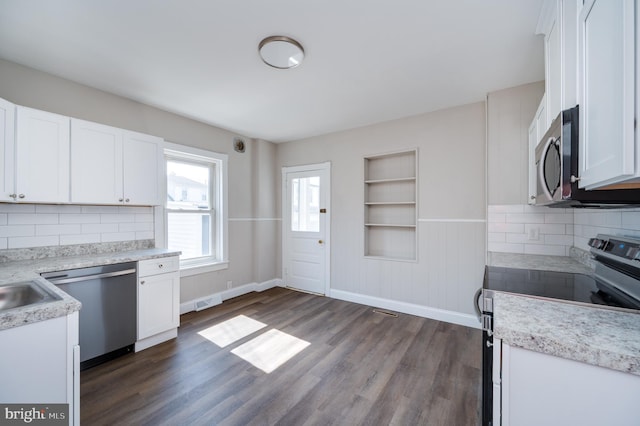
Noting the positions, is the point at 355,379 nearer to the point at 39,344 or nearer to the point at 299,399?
the point at 299,399

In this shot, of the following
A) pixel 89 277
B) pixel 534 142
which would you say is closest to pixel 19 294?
pixel 89 277

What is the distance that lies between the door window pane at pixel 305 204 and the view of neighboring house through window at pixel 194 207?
1.22 meters

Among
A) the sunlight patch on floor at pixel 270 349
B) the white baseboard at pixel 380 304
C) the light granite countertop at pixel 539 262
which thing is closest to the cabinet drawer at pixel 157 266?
the white baseboard at pixel 380 304

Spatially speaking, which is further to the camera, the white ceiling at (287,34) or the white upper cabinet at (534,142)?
the white upper cabinet at (534,142)

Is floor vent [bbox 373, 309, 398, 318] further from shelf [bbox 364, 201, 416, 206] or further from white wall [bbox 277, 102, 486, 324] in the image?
shelf [bbox 364, 201, 416, 206]

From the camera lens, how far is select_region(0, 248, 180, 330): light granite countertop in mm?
1082

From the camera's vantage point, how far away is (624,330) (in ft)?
2.85

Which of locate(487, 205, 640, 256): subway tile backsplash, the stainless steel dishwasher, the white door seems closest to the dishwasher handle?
the stainless steel dishwasher

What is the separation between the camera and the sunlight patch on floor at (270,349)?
2350 millimetres

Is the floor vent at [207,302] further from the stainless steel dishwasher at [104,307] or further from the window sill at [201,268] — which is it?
the stainless steel dishwasher at [104,307]

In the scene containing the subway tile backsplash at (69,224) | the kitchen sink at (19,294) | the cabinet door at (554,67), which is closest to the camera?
the cabinet door at (554,67)

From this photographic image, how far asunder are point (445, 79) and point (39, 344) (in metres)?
3.34

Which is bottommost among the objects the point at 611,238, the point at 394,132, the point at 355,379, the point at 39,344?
the point at 355,379

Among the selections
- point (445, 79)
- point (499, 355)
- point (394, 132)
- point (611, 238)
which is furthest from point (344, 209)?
point (499, 355)
